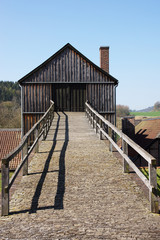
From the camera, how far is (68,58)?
1980cm

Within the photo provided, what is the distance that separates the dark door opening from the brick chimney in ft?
7.01

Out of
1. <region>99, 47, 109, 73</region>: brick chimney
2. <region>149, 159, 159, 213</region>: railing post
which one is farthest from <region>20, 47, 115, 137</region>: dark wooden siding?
<region>149, 159, 159, 213</region>: railing post

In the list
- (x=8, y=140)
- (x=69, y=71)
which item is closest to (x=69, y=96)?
(x=69, y=71)

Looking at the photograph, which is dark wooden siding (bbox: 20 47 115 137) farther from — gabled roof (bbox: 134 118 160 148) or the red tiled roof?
→ the red tiled roof

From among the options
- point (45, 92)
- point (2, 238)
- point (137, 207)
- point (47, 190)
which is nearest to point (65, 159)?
point (47, 190)

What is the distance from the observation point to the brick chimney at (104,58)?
2067 centimetres

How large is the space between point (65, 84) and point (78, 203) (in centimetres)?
1573

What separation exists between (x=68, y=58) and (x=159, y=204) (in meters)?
16.3

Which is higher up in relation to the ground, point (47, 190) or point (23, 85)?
point (23, 85)

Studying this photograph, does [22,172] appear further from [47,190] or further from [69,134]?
[69,134]

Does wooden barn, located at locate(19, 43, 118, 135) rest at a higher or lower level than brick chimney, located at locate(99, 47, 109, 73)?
lower

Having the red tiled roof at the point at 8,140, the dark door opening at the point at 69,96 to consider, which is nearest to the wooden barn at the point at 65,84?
the dark door opening at the point at 69,96

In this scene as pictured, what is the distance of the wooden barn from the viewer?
63.9 ft

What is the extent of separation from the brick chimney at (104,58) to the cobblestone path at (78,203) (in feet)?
43.3
